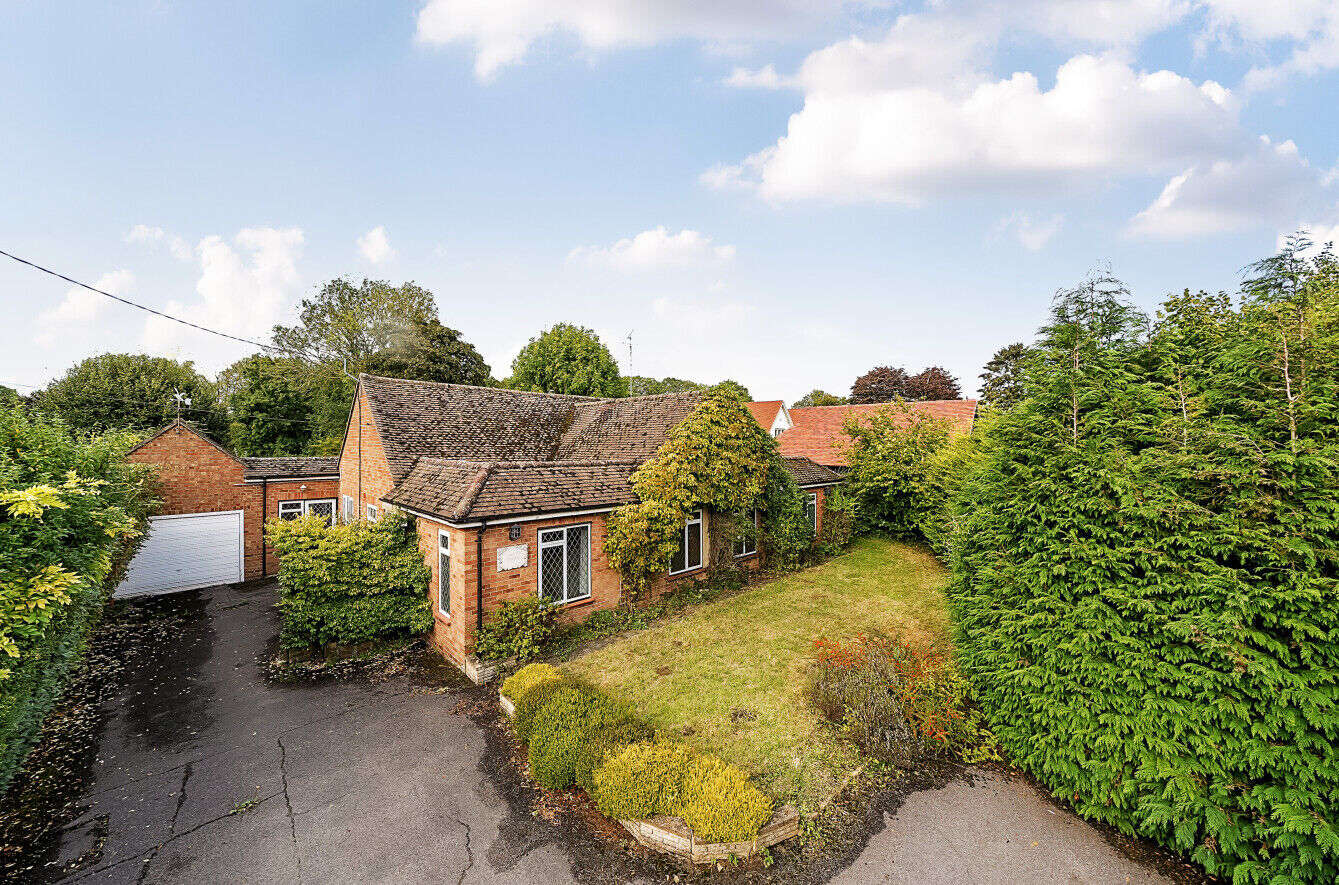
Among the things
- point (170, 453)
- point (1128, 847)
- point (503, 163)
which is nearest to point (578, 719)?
point (1128, 847)

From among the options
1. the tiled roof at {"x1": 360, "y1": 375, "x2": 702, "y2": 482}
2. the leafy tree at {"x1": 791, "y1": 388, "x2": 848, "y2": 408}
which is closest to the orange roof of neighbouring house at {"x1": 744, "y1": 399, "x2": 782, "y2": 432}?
the leafy tree at {"x1": 791, "y1": 388, "x2": 848, "y2": 408}

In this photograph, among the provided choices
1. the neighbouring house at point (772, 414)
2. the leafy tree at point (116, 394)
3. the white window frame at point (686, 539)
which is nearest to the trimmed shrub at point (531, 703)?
the white window frame at point (686, 539)

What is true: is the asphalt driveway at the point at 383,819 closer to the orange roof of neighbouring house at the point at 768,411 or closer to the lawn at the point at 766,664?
the lawn at the point at 766,664

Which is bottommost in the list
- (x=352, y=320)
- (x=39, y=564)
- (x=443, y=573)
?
(x=443, y=573)

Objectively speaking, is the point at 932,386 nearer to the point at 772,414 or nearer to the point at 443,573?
the point at 772,414

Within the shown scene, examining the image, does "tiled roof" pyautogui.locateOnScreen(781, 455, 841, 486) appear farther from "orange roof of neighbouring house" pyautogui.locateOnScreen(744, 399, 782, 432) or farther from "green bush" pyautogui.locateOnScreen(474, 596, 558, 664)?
"orange roof of neighbouring house" pyautogui.locateOnScreen(744, 399, 782, 432)

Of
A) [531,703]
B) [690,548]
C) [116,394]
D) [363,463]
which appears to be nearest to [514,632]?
[531,703]
